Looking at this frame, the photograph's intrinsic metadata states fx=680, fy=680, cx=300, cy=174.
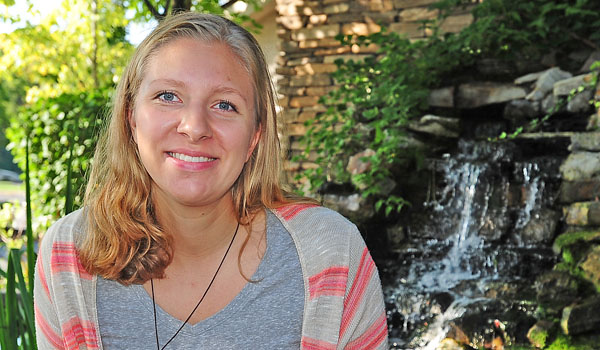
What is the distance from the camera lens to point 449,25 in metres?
6.86

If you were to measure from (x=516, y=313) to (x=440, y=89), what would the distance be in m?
2.66

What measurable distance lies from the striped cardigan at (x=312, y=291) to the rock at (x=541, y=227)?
3613 mm

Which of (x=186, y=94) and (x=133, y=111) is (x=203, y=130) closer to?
(x=186, y=94)

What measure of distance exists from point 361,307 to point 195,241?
42 centimetres

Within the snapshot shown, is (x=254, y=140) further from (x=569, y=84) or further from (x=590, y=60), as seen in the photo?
(x=590, y=60)

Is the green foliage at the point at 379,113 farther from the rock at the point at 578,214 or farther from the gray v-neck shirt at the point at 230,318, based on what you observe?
the gray v-neck shirt at the point at 230,318

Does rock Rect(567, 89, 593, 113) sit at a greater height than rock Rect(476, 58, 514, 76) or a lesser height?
lesser

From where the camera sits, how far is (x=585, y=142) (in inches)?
195

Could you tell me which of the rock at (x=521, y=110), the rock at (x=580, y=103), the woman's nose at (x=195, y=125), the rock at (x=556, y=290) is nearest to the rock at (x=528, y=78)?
the rock at (x=521, y=110)

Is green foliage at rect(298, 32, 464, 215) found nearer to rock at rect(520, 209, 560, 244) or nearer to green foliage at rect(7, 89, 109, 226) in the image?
rock at rect(520, 209, 560, 244)

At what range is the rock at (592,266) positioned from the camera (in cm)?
401

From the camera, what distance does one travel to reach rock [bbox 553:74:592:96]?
5.43 metres

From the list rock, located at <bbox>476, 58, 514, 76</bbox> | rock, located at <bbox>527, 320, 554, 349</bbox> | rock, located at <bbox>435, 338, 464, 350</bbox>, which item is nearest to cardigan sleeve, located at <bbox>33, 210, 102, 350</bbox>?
rock, located at <bbox>435, 338, 464, 350</bbox>

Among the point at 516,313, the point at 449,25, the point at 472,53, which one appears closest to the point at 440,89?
the point at 472,53
